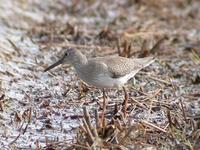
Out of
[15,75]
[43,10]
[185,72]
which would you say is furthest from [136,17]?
[15,75]

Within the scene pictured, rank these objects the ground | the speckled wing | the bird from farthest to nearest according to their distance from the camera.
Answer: the speckled wing
the bird
the ground

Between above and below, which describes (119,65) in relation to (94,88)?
above

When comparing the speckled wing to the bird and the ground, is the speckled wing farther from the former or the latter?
the ground

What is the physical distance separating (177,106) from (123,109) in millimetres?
611

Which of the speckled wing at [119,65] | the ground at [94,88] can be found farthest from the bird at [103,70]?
the ground at [94,88]

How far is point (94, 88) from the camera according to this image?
7199 mm

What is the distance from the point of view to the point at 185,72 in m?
8.28

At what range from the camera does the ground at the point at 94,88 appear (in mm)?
5613

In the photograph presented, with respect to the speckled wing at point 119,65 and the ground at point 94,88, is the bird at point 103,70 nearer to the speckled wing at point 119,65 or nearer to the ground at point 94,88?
the speckled wing at point 119,65

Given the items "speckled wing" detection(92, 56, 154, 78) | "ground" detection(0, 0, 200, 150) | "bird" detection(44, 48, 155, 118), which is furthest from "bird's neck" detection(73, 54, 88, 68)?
"ground" detection(0, 0, 200, 150)

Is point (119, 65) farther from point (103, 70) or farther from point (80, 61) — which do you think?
point (80, 61)

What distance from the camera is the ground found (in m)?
5.61

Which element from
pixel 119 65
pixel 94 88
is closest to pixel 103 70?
pixel 119 65

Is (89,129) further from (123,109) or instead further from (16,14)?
(16,14)
